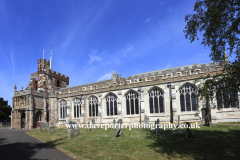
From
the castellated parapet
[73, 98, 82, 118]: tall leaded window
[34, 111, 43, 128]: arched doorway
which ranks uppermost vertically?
the castellated parapet

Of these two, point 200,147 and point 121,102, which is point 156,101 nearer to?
point 121,102

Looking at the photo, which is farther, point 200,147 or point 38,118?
point 38,118

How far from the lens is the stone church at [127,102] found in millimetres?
21031

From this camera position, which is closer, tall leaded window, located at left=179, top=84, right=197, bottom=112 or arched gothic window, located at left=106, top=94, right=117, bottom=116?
tall leaded window, located at left=179, top=84, right=197, bottom=112

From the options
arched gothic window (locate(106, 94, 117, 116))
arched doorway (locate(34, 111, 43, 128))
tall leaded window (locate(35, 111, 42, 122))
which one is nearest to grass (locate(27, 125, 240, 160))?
arched gothic window (locate(106, 94, 117, 116))

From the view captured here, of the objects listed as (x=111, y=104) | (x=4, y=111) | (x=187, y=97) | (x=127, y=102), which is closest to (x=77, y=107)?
(x=111, y=104)

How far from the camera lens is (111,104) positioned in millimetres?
26766

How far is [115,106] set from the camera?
26375 mm

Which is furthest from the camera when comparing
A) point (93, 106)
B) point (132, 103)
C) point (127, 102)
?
point (93, 106)

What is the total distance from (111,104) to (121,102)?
2.05m

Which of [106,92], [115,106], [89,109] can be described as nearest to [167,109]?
[115,106]

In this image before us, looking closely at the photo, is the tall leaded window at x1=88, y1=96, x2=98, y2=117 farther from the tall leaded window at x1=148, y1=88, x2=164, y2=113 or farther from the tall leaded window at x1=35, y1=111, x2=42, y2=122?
the tall leaded window at x1=35, y1=111, x2=42, y2=122

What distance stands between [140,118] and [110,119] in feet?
16.4

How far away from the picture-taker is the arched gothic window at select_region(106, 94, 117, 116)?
26.3 meters
